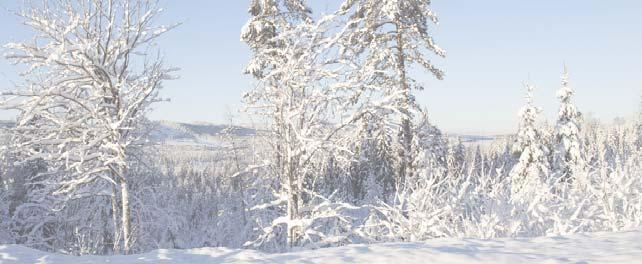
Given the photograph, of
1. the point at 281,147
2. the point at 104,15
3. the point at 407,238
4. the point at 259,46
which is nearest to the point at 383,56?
the point at 259,46

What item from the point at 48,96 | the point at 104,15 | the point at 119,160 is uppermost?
the point at 104,15

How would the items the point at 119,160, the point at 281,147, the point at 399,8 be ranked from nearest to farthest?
the point at 281,147, the point at 119,160, the point at 399,8

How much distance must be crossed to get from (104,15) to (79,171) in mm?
4298

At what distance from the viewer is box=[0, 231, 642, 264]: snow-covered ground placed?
17.8 ft

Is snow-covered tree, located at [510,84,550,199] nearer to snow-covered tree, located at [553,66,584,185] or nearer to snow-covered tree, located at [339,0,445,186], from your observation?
snow-covered tree, located at [553,66,584,185]

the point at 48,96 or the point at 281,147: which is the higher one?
the point at 48,96

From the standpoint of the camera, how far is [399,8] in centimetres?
1459

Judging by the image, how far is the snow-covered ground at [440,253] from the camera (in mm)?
5426

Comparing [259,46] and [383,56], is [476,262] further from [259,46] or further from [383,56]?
[259,46]

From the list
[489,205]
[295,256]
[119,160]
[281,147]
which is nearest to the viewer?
[295,256]

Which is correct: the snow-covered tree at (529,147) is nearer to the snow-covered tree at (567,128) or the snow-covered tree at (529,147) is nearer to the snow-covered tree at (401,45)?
the snow-covered tree at (567,128)

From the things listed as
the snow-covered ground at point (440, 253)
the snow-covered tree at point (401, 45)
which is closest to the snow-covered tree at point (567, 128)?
the snow-covered tree at point (401, 45)

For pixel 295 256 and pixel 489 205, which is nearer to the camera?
pixel 295 256

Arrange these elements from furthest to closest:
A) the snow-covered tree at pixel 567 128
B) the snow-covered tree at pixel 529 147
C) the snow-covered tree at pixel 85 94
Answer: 1. the snow-covered tree at pixel 567 128
2. the snow-covered tree at pixel 529 147
3. the snow-covered tree at pixel 85 94
